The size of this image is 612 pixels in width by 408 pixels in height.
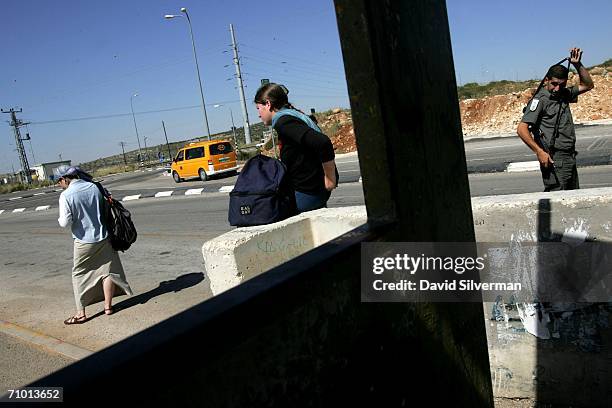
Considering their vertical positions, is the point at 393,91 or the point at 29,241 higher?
the point at 393,91

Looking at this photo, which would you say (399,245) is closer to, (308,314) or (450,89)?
(308,314)

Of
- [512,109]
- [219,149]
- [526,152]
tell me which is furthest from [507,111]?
[219,149]

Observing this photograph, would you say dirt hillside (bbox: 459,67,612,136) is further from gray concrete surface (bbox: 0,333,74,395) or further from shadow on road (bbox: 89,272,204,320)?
gray concrete surface (bbox: 0,333,74,395)

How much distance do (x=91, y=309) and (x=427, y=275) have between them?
206 inches

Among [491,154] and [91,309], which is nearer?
[91,309]

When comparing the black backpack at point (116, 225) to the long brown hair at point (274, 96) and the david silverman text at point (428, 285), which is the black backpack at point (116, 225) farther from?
the david silverman text at point (428, 285)

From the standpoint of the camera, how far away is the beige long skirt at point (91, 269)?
17.5 ft

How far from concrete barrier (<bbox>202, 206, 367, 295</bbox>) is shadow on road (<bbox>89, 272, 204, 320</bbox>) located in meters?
2.98

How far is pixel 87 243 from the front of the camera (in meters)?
5.30

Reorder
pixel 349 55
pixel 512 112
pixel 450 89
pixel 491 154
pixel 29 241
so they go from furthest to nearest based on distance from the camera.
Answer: pixel 512 112 → pixel 491 154 → pixel 29 241 → pixel 450 89 → pixel 349 55

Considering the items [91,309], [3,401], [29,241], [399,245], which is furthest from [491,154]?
[3,401]

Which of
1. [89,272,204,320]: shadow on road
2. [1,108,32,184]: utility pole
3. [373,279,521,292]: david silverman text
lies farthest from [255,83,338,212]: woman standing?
[1,108,32,184]: utility pole

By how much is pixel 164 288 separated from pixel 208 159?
16556 millimetres

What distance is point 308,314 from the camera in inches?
47.1
